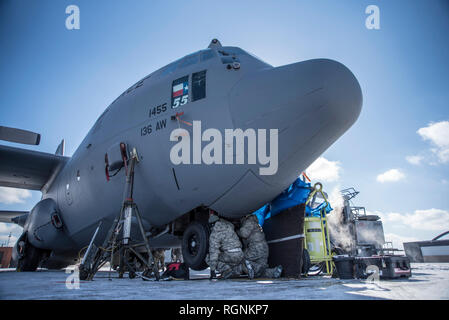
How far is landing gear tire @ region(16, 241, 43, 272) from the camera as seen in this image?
9.98 metres

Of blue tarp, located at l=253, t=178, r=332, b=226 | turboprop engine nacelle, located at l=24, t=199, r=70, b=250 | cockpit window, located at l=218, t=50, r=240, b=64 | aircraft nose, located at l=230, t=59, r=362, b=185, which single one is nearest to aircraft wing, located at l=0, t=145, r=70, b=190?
turboprop engine nacelle, located at l=24, t=199, r=70, b=250

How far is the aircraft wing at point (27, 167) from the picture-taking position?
32.7 ft

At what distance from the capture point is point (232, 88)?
16.6 ft

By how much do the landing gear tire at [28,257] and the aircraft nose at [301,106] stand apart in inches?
382

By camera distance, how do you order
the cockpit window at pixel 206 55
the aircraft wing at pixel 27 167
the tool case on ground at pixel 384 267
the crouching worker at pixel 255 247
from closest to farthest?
the tool case on ground at pixel 384 267 → the crouching worker at pixel 255 247 → the cockpit window at pixel 206 55 → the aircraft wing at pixel 27 167

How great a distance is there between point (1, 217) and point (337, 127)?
Result: 718 inches

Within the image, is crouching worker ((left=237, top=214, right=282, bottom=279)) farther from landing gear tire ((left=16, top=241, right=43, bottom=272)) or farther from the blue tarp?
landing gear tire ((left=16, top=241, right=43, bottom=272))

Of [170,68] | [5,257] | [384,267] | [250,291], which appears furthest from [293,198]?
[5,257]

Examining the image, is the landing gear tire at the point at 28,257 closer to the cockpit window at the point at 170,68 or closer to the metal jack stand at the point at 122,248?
the metal jack stand at the point at 122,248

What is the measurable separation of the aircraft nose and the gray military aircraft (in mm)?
16

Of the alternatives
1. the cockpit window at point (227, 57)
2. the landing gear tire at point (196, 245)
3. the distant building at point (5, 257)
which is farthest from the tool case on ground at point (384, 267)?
the distant building at point (5, 257)

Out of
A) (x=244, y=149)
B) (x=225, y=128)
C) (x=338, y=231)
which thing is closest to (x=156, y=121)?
(x=225, y=128)

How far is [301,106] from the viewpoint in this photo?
4395mm
